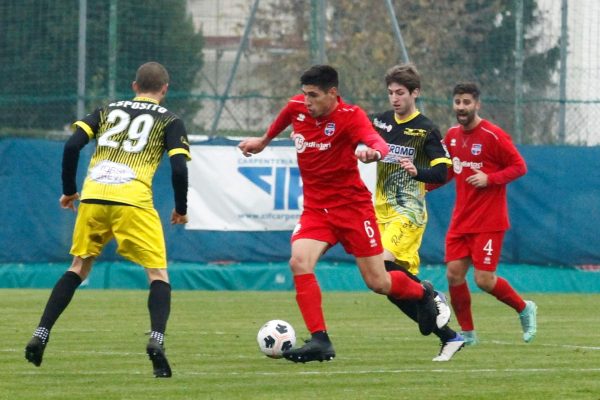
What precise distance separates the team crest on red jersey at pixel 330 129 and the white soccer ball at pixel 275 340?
1366mm

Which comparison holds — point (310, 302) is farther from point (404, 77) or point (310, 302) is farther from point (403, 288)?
point (404, 77)

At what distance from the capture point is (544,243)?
19.8 meters

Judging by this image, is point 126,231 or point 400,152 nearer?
point 126,231

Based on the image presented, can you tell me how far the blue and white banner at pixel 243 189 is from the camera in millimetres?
19281

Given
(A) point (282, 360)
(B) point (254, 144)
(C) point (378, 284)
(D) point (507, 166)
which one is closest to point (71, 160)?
(B) point (254, 144)

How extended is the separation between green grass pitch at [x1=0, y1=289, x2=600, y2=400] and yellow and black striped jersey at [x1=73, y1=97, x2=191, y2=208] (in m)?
1.14

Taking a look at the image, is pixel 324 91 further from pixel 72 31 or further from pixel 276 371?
pixel 72 31

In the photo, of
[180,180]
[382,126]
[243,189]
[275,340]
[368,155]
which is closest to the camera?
[180,180]

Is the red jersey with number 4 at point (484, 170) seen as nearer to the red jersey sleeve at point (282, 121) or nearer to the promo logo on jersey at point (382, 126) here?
the promo logo on jersey at point (382, 126)

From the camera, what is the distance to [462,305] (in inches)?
465

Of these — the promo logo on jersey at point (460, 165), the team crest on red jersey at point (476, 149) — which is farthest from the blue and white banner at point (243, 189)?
the team crest on red jersey at point (476, 149)

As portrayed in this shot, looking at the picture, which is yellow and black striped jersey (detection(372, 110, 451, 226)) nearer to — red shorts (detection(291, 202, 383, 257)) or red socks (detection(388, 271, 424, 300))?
red socks (detection(388, 271, 424, 300))

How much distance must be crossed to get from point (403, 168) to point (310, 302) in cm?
165

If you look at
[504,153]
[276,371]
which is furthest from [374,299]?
[276,371]
